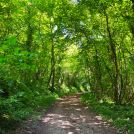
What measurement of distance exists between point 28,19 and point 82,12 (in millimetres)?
7002

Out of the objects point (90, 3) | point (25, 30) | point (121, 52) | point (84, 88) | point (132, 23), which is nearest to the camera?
point (132, 23)

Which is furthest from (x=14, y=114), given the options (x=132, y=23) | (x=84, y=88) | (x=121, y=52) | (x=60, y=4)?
(x=84, y=88)

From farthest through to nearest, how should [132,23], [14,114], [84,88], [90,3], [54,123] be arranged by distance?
[84,88], [90,3], [132,23], [54,123], [14,114]

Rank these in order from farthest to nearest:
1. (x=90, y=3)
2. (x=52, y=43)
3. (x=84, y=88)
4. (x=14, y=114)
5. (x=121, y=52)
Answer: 1. (x=84, y=88)
2. (x=52, y=43)
3. (x=121, y=52)
4. (x=90, y=3)
5. (x=14, y=114)

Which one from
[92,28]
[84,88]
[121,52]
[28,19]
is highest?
[28,19]

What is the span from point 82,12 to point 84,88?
52094mm

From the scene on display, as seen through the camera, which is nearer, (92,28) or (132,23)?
(132,23)

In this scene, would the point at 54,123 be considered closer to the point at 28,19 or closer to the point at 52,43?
the point at 28,19

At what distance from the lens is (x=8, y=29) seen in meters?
25.8

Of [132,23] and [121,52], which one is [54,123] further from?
[121,52]

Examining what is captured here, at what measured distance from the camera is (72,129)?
13820 mm

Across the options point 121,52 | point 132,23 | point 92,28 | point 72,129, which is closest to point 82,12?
point 92,28

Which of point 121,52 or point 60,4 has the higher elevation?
point 60,4

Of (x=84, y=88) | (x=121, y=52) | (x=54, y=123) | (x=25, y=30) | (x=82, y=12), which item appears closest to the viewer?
(x=54, y=123)
